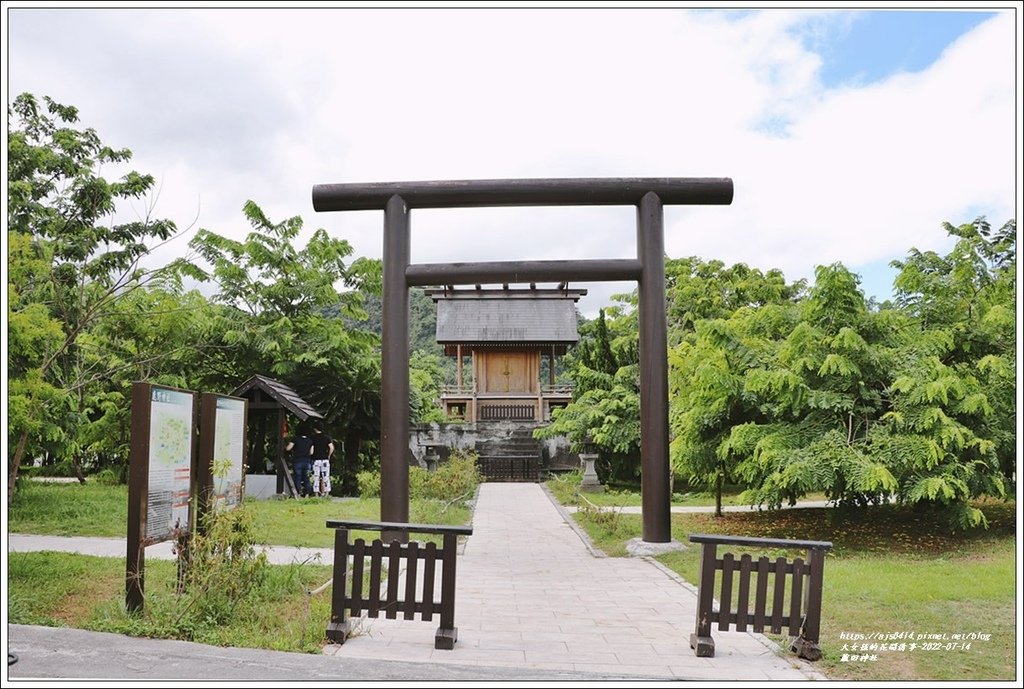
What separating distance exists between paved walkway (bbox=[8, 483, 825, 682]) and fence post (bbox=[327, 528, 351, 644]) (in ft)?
0.33

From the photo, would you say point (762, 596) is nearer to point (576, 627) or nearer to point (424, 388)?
point (576, 627)

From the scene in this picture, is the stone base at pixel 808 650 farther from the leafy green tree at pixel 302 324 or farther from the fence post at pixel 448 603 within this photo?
the leafy green tree at pixel 302 324

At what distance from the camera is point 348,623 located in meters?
5.78

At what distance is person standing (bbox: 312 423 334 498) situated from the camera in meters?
17.0

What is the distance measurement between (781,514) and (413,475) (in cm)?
808

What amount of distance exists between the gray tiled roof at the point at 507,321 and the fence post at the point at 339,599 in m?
24.2

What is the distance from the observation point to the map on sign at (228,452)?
6.83 metres

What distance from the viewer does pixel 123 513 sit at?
12.6m

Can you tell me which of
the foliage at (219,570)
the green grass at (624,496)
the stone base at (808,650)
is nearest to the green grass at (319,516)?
the green grass at (624,496)

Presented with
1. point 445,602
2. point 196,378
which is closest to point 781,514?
point 445,602

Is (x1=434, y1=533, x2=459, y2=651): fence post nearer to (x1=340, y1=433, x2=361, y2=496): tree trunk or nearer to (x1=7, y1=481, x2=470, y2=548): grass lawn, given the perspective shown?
(x1=7, y1=481, x2=470, y2=548): grass lawn

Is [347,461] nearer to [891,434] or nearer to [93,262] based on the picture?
[93,262]

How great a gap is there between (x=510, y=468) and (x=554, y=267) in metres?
16.5

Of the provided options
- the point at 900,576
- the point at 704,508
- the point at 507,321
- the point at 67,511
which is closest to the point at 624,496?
the point at 704,508
